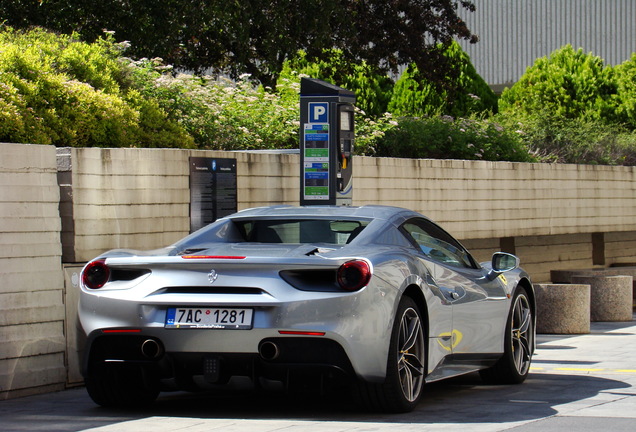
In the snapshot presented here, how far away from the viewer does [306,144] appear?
11.7m

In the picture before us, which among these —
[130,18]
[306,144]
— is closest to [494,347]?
[306,144]

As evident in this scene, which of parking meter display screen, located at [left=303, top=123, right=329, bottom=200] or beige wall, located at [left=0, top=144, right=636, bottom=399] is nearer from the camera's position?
beige wall, located at [left=0, top=144, right=636, bottom=399]

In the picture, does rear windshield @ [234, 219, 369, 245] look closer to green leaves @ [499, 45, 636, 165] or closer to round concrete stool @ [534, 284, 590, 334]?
round concrete stool @ [534, 284, 590, 334]

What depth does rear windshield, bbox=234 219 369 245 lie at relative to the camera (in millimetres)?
7844

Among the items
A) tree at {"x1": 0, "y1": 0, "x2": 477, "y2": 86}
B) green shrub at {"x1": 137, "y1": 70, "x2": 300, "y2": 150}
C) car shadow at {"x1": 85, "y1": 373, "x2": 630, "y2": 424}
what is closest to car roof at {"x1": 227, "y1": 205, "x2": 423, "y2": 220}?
car shadow at {"x1": 85, "y1": 373, "x2": 630, "y2": 424}

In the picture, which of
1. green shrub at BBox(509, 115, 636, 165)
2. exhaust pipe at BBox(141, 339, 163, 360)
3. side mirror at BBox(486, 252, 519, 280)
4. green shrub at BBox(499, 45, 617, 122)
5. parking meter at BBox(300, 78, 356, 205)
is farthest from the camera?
green shrub at BBox(499, 45, 617, 122)

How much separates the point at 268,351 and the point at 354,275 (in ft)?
2.10

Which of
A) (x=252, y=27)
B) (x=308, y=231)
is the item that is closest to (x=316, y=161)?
(x=308, y=231)

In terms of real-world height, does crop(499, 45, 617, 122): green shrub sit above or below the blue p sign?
above

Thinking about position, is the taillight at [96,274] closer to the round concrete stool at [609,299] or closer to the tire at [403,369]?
the tire at [403,369]

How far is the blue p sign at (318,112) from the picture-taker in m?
11.7

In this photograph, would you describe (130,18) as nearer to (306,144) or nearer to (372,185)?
(372,185)

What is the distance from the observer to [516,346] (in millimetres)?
9148

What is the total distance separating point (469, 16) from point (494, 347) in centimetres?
4432
